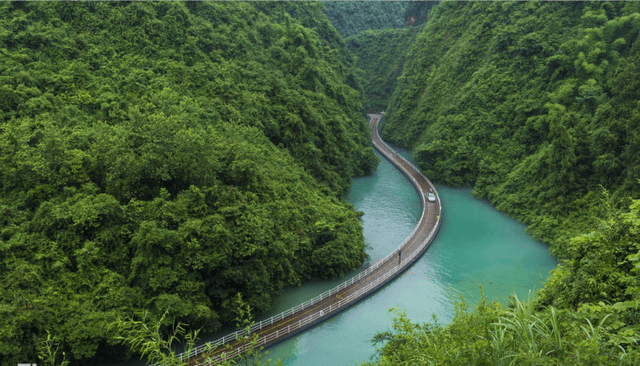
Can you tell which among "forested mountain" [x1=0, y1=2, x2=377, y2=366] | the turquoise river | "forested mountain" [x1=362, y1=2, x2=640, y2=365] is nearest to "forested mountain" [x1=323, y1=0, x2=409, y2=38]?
"forested mountain" [x1=362, y1=2, x2=640, y2=365]

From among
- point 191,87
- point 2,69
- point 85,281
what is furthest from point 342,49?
point 85,281

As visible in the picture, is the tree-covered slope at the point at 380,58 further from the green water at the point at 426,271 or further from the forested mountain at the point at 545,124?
the green water at the point at 426,271

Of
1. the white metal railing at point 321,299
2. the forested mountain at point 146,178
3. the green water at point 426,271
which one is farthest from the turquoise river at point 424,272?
the forested mountain at point 146,178

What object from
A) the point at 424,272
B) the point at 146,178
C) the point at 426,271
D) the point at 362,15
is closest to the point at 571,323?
the point at 146,178

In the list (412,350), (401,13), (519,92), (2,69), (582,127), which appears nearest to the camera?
(412,350)

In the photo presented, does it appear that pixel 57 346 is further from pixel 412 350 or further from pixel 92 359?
pixel 412 350

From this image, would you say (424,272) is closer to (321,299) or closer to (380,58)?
(321,299)
